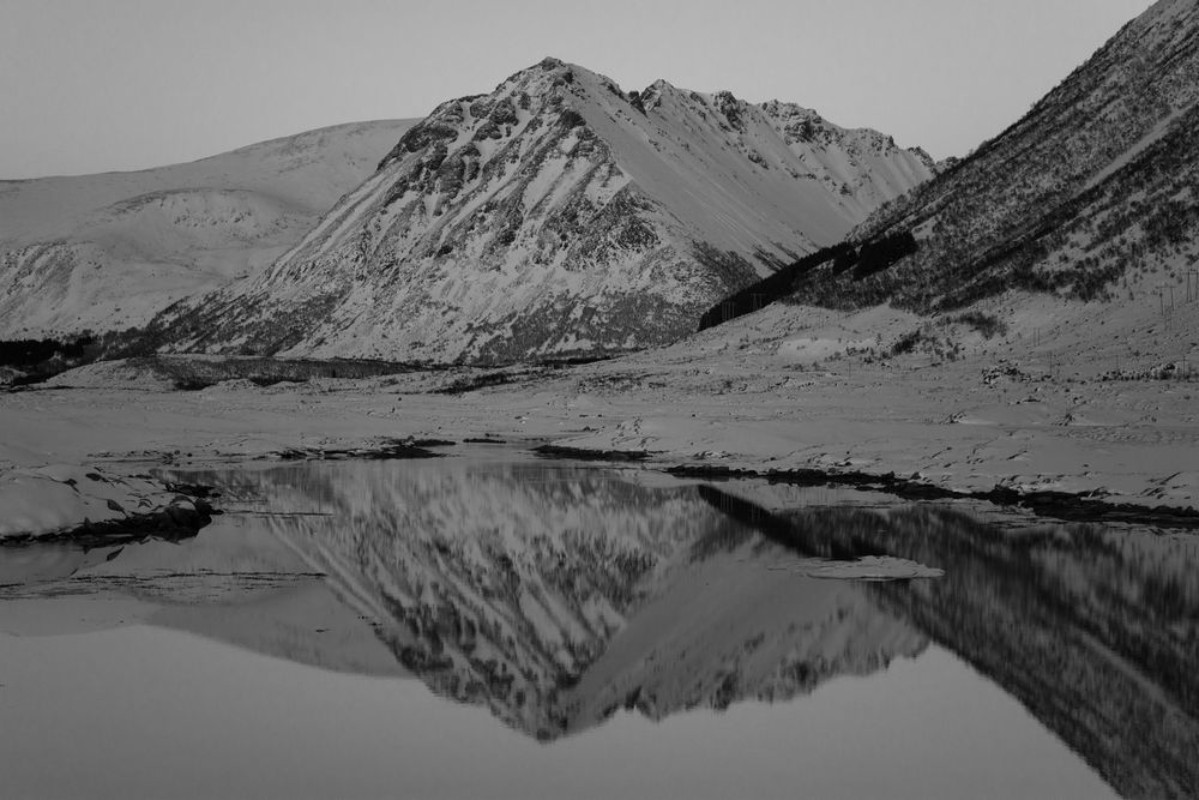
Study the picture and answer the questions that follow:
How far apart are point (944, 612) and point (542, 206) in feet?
376

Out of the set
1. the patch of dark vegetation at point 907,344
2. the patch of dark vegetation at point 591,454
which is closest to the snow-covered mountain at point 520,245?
the patch of dark vegetation at point 907,344

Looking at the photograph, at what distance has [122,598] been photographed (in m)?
18.9

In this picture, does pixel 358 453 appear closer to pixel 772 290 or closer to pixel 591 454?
pixel 591 454

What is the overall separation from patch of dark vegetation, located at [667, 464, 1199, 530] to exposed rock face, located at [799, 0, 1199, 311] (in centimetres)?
2148

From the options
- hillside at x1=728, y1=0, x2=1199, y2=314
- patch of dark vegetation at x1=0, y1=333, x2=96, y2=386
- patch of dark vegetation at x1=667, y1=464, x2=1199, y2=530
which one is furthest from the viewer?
patch of dark vegetation at x1=0, y1=333, x2=96, y2=386

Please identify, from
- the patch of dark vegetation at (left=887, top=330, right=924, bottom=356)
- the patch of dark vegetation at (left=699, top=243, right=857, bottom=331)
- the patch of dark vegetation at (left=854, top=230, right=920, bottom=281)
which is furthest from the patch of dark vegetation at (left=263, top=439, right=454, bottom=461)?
the patch of dark vegetation at (left=699, top=243, right=857, bottom=331)

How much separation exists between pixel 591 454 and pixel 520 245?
8551cm

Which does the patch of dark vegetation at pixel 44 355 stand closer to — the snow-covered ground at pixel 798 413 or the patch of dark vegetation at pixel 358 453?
the snow-covered ground at pixel 798 413

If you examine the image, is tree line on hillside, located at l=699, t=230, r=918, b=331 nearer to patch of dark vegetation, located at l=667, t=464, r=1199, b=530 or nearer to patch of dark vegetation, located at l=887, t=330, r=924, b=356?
patch of dark vegetation, located at l=887, t=330, r=924, b=356

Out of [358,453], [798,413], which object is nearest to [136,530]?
[358,453]

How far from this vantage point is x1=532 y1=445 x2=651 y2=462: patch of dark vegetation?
1665 inches

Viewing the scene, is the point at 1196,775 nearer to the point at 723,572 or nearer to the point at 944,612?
the point at 944,612

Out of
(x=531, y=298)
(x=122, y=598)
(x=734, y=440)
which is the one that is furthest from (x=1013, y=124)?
(x=122, y=598)

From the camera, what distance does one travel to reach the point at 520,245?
417 ft
